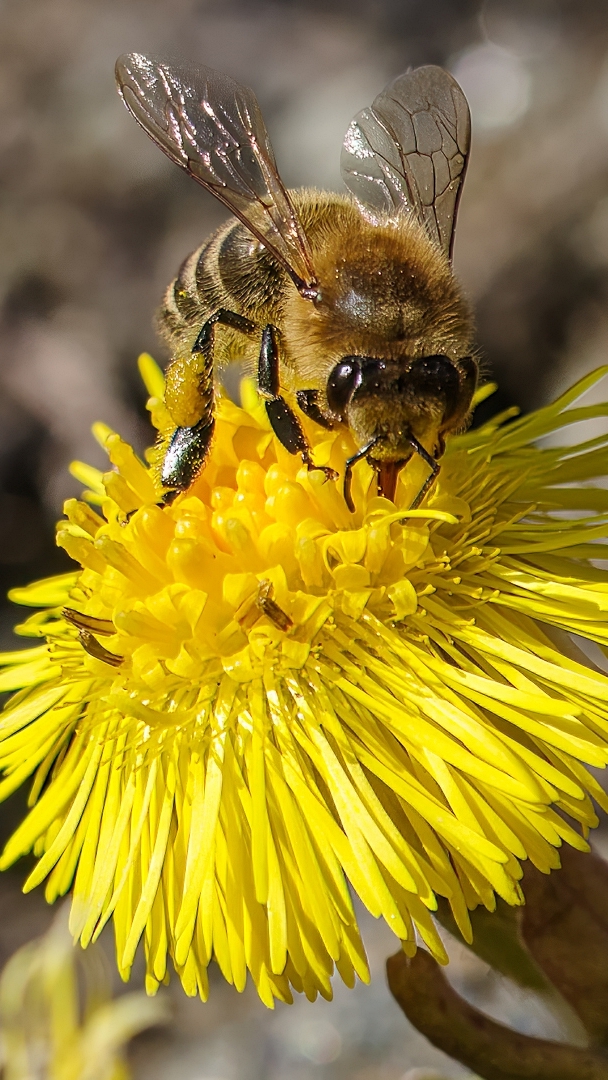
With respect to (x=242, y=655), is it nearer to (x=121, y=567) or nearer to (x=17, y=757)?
(x=121, y=567)

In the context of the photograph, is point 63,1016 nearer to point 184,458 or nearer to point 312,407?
point 184,458

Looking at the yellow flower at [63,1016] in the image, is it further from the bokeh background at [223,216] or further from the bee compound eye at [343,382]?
the bee compound eye at [343,382]

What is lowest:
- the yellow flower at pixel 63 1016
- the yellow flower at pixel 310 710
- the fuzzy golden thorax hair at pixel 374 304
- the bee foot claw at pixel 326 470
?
the yellow flower at pixel 63 1016

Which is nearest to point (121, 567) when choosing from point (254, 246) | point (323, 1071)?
point (254, 246)

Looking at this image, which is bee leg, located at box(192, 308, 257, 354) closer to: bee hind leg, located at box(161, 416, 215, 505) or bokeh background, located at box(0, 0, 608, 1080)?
bee hind leg, located at box(161, 416, 215, 505)

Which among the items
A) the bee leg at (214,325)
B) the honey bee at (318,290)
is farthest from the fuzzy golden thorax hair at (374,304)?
the bee leg at (214,325)

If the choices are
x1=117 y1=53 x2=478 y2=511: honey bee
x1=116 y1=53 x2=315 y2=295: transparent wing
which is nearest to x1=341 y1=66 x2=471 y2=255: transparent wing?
x1=117 y1=53 x2=478 y2=511: honey bee
